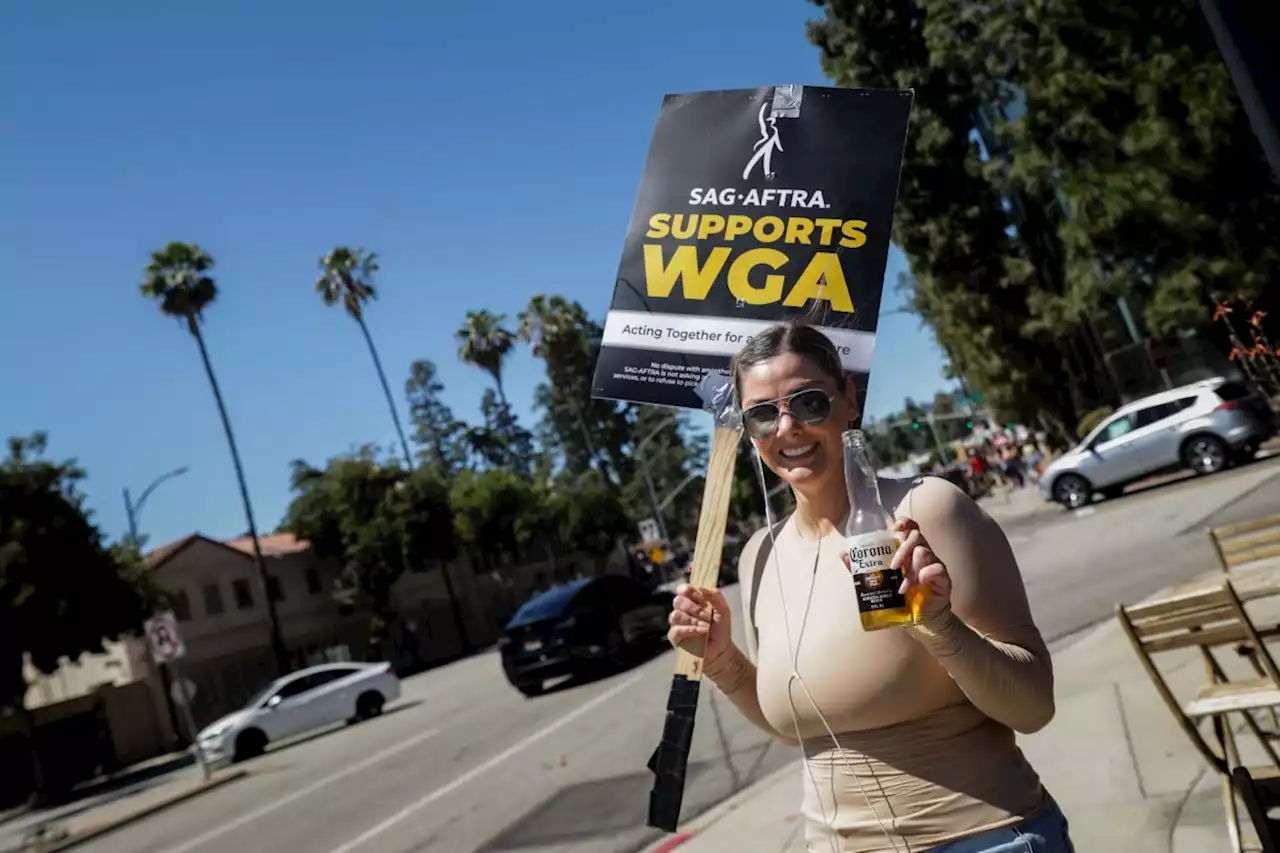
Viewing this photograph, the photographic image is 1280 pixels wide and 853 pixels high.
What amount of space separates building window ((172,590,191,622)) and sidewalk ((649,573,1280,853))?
1496 inches

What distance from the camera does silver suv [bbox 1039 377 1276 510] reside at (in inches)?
746

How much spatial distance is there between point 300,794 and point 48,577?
64.5 feet

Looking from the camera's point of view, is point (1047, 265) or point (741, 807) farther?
point (1047, 265)

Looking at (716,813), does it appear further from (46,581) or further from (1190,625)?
(46,581)

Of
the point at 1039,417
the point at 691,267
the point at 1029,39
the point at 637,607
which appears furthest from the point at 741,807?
the point at 1039,417

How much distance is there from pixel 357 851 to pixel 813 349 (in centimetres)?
787

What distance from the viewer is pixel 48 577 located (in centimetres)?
2838

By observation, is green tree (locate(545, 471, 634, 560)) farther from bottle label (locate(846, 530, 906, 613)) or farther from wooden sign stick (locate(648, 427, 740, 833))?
bottle label (locate(846, 530, 906, 613))

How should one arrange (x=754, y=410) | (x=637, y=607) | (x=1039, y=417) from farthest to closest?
(x=1039, y=417)
(x=637, y=607)
(x=754, y=410)

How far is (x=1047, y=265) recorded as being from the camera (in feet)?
106

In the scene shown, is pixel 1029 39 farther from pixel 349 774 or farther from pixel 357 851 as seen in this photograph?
pixel 357 851

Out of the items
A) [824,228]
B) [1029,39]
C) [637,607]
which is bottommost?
[637,607]

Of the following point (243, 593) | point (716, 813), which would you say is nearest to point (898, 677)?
point (716, 813)

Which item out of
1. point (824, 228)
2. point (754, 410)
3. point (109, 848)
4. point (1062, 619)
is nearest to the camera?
point (754, 410)
